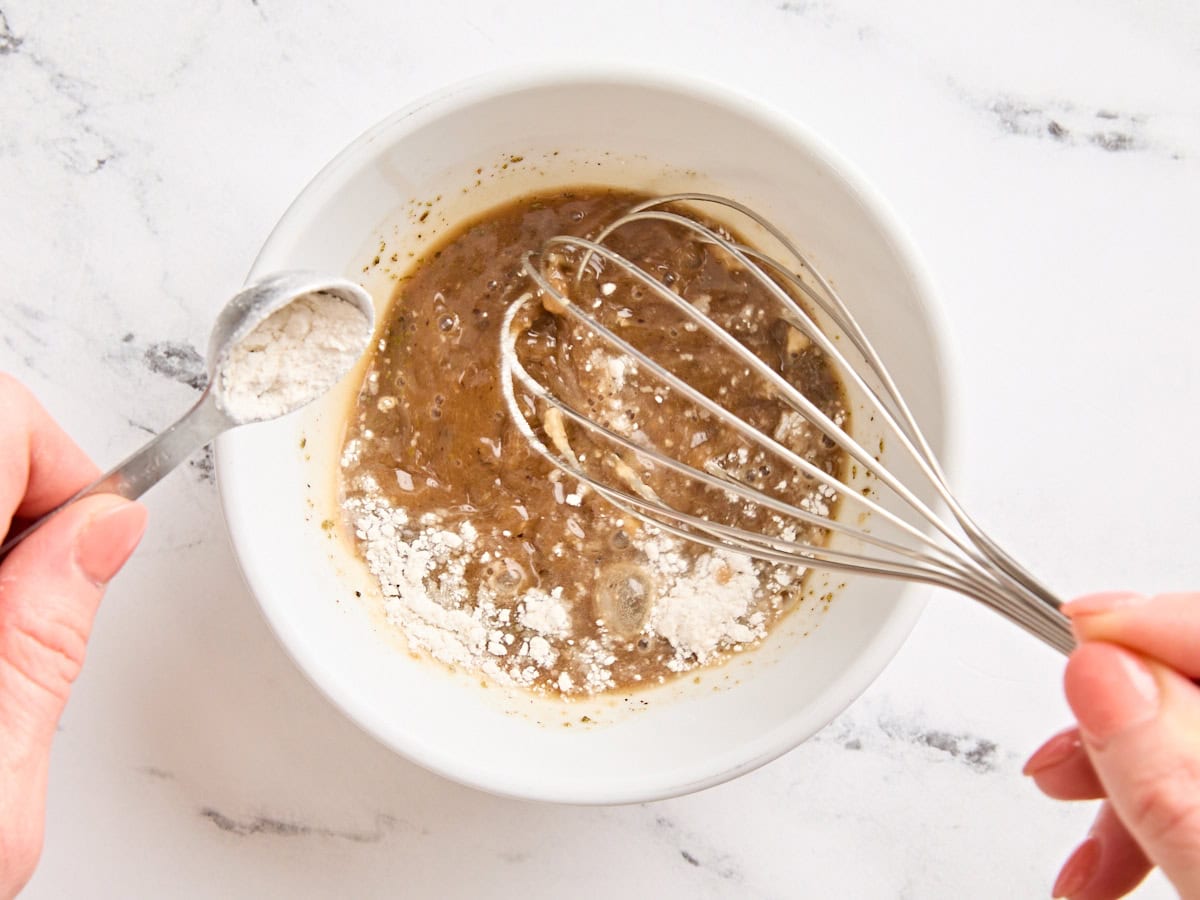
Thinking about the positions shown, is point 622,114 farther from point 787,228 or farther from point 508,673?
point 508,673

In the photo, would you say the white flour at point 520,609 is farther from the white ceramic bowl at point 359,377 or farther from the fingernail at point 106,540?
the fingernail at point 106,540

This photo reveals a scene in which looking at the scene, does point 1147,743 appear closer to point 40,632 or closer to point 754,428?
point 754,428

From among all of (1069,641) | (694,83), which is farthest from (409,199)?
(1069,641)

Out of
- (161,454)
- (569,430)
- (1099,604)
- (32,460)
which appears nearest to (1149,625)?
(1099,604)

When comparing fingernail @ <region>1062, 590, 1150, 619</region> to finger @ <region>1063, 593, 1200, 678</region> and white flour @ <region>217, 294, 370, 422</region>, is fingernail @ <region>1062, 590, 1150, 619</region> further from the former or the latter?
Answer: white flour @ <region>217, 294, 370, 422</region>

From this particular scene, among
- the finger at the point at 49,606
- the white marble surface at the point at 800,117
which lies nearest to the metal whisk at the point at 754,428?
the white marble surface at the point at 800,117

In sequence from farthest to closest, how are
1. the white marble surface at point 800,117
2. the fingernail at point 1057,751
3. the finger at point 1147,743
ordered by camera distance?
the white marble surface at point 800,117 → the fingernail at point 1057,751 → the finger at point 1147,743

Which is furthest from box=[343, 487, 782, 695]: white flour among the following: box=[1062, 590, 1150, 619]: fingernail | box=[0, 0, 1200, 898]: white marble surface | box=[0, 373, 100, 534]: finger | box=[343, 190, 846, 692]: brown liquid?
box=[1062, 590, 1150, 619]: fingernail
